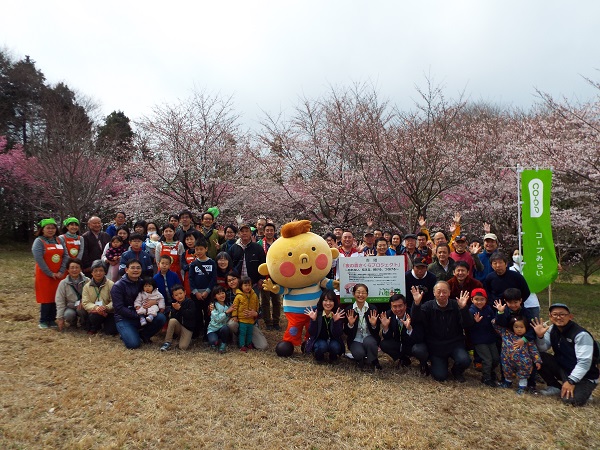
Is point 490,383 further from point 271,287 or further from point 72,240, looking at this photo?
point 72,240

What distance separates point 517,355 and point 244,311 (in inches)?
143

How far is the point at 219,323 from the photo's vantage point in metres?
5.81

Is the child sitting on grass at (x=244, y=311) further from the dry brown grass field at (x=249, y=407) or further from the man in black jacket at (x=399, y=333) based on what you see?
the man in black jacket at (x=399, y=333)

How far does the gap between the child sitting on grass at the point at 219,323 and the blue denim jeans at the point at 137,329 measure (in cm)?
80

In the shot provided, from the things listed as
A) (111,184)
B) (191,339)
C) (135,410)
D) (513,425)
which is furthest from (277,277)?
(111,184)

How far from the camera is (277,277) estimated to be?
538 cm

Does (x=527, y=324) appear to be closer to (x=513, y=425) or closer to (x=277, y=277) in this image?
(x=513, y=425)

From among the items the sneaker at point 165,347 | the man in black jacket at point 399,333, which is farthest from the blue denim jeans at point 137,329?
the man in black jacket at point 399,333

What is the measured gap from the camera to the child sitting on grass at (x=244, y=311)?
5.80 m

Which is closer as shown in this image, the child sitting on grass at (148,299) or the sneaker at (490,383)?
the sneaker at (490,383)

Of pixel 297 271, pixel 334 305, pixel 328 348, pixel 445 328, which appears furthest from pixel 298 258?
pixel 445 328

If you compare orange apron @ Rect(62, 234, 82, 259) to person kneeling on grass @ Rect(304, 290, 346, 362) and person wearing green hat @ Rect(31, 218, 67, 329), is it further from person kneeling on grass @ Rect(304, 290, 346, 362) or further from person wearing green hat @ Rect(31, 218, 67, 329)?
person kneeling on grass @ Rect(304, 290, 346, 362)

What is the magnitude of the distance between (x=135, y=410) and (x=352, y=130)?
10098 mm

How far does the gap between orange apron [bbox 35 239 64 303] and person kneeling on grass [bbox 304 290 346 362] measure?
452 cm
